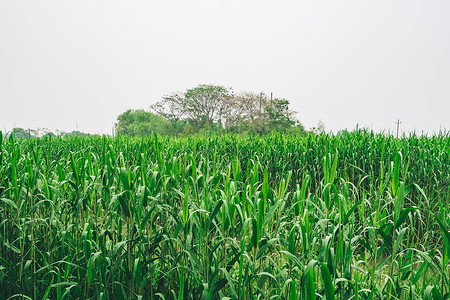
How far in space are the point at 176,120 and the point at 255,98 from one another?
40.2 ft

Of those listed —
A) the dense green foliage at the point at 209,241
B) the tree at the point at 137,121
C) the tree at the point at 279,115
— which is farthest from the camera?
the tree at the point at 137,121

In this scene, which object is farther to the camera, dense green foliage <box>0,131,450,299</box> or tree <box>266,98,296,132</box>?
tree <box>266,98,296,132</box>

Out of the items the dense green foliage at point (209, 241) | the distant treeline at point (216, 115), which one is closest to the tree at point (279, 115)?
the distant treeline at point (216, 115)

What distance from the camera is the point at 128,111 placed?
51.7m

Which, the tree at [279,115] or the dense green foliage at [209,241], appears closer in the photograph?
the dense green foliage at [209,241]

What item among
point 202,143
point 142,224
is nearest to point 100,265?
point 142,224

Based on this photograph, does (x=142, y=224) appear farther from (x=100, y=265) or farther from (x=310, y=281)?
(x=310, y=281)

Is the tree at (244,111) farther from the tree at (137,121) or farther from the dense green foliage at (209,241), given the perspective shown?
the dense green foliage at (209,241)

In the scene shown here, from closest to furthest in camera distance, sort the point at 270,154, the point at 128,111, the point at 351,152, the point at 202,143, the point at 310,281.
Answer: the point at 310,281 → the point at 351,152 → the point at 270,154 → the point at 202,143 → the point at 128,111

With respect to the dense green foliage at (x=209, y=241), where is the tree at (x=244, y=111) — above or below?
above

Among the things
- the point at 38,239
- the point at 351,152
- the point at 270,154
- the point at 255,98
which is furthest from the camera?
the point at 255,98

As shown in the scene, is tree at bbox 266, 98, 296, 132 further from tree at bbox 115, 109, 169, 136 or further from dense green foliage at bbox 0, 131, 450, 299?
dense green foliage at bbox 0, 131, 450, 299

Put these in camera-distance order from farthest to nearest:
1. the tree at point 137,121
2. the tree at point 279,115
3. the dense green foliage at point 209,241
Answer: the tree at point 137,121, the tree at point 279,115, the dense green foliage at point 209,241

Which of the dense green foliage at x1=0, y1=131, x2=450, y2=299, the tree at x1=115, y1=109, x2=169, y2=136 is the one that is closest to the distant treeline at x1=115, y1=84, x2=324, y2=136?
the tree at x1=115, y1=109, x2=169, y2=136
